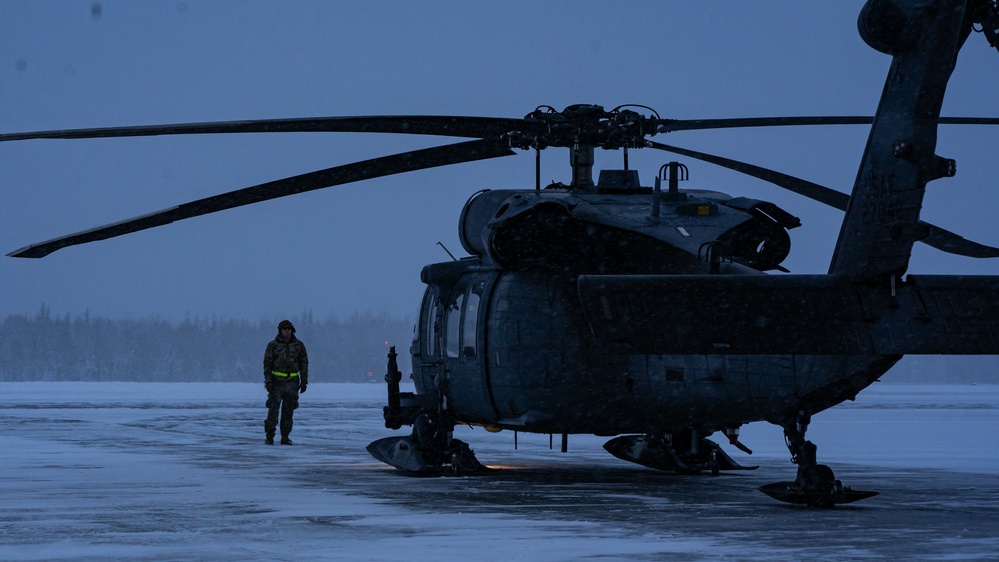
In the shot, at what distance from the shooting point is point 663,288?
29.3 feet

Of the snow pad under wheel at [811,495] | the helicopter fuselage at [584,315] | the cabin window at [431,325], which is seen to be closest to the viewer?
the snow pad under wheel at [811,495]

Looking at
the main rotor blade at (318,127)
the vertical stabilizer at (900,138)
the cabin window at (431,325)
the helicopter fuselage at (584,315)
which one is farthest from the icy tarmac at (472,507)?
the main rotor blade at (318,127)

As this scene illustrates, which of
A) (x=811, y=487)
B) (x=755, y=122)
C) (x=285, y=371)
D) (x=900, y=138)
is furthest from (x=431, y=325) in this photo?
(x=900, y=138)

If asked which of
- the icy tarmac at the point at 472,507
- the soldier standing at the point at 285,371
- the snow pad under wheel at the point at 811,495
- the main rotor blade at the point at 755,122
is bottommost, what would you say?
the icy tarmac at the point at 472,507

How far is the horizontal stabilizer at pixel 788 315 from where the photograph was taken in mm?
8820

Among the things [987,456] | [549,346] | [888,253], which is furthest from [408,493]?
[987,456]

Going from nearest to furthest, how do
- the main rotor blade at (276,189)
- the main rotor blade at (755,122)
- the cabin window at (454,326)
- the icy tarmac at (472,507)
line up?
1. the icy tarmac at (472,507)
2. the main rotor blade at (276,189)
3. the main rotor blade at (755,122)
4. the cabin window at (454,326)

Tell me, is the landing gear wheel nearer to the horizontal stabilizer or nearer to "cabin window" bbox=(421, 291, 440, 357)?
the horizontal stabilizer

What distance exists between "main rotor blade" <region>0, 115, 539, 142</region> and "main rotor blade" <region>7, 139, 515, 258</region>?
34 centimetres

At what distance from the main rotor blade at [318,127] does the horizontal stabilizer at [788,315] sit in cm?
388

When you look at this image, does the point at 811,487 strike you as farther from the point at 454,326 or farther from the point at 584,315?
the point at 454,326

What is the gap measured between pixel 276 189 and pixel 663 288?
4614 millimetres

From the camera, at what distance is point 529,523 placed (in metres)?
9.59

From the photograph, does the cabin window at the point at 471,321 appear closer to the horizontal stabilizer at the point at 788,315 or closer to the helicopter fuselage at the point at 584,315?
the helicopter fuselage at the point at 584,315
